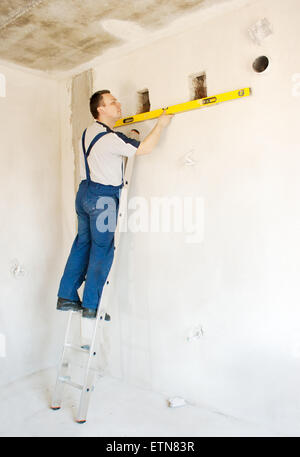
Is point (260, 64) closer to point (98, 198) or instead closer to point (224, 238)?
point (224, 238)

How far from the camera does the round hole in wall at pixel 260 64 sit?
2.46 meters

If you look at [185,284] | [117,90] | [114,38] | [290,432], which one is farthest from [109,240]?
[290,432]

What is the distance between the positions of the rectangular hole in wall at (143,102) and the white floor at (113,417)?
7.10 feet

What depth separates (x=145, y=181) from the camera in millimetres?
3070

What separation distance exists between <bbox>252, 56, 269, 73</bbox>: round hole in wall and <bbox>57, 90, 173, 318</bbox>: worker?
25.9 inches

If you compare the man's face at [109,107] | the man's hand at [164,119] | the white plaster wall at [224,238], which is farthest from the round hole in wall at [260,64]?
the man's face at [109,107]

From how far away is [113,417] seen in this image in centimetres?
268

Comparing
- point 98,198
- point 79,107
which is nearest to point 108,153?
point 98,198

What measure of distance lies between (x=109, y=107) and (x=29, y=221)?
1.23m

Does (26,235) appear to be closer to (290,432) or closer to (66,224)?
(66,224)

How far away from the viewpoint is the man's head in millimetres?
2977

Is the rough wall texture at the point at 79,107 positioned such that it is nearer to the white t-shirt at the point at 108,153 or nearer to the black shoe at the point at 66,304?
the white t-shirt at the point at 108,153

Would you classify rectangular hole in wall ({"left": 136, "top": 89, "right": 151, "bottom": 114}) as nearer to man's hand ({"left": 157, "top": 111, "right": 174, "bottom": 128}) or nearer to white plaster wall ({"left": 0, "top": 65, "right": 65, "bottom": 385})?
man's hand ({"left": 157, "top": 111, "right": 174, "bottom": 128})

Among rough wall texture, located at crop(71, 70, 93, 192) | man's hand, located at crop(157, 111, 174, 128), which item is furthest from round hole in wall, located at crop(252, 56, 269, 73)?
rough wall texture, located at crop(71, 70, 93, 192)
